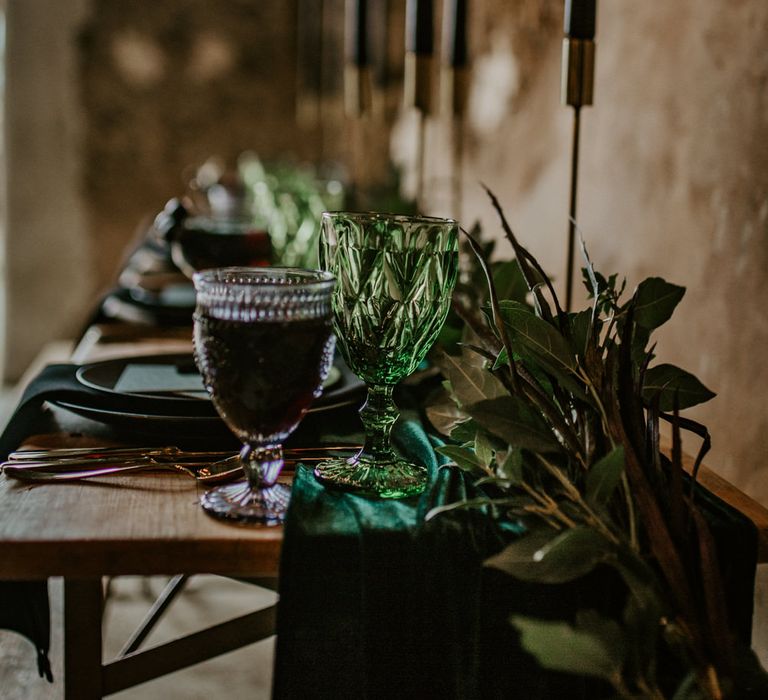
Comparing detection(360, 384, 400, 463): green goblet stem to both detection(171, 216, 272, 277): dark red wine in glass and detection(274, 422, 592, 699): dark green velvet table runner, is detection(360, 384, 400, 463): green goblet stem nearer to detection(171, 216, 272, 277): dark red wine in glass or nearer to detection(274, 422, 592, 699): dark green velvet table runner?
detection(274, 422, 592, 699): dark green velvet table runner

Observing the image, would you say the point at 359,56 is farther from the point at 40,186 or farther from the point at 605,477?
the point at 40,186

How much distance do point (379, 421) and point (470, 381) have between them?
89 millimetres

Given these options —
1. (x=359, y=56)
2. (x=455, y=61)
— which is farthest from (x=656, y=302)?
(x=359, y=56)

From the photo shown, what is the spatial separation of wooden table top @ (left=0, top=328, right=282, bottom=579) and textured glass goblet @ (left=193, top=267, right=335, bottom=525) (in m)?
0.03

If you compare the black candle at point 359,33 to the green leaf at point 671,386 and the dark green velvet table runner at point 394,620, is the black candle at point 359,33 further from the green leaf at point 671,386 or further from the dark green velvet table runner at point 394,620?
the dark green velvet table runner at point 394,620

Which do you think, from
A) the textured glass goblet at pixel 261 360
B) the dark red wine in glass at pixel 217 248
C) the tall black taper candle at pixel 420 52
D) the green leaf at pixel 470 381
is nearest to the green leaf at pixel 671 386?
the green leaf at pixel 470 381

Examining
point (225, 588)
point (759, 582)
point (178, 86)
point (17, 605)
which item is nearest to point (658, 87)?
point (759, 582)

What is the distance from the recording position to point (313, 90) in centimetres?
566

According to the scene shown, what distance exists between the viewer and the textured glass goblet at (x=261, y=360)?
68 cm

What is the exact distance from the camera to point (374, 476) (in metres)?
0.78

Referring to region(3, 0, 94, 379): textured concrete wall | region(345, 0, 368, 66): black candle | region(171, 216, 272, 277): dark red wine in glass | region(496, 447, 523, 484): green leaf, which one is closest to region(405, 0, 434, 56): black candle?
region(171, 216, 272, 277): dark red wine in glass

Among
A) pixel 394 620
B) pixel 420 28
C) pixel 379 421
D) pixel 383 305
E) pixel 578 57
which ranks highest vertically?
pixel 420 28

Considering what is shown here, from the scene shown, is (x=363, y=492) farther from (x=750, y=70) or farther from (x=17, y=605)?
(x=750, y=70)

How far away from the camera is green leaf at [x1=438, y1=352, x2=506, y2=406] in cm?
76
